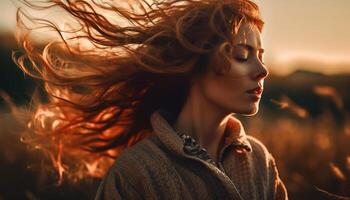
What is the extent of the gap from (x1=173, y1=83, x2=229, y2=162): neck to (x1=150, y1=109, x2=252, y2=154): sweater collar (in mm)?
72

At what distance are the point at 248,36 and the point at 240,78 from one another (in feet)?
0.75

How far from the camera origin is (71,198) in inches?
189

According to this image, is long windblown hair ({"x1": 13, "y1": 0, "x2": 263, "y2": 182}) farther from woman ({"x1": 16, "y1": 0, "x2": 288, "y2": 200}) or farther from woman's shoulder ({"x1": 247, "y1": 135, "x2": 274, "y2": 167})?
woman's shoulder ({"x1": 247, "y1": 135, "x2": 274, "y2": 167})

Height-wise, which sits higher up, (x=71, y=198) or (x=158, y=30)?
(x=158, y=30)

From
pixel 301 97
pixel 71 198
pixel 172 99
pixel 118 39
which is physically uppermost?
pixel 118 39

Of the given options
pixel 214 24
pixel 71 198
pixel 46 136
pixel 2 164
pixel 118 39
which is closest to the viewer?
pixel 214 24

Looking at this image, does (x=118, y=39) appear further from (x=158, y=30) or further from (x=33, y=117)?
(x=33, y=117)

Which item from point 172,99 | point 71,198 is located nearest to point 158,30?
point 172,99

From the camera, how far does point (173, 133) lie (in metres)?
3.24

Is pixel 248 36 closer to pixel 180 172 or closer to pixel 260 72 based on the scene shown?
pixel 260 72

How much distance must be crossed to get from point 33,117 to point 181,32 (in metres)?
1.18

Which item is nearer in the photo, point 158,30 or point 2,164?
point 158,30

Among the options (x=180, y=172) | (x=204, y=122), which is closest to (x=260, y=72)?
(x=204, y=122)

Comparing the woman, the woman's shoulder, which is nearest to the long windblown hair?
the woman
